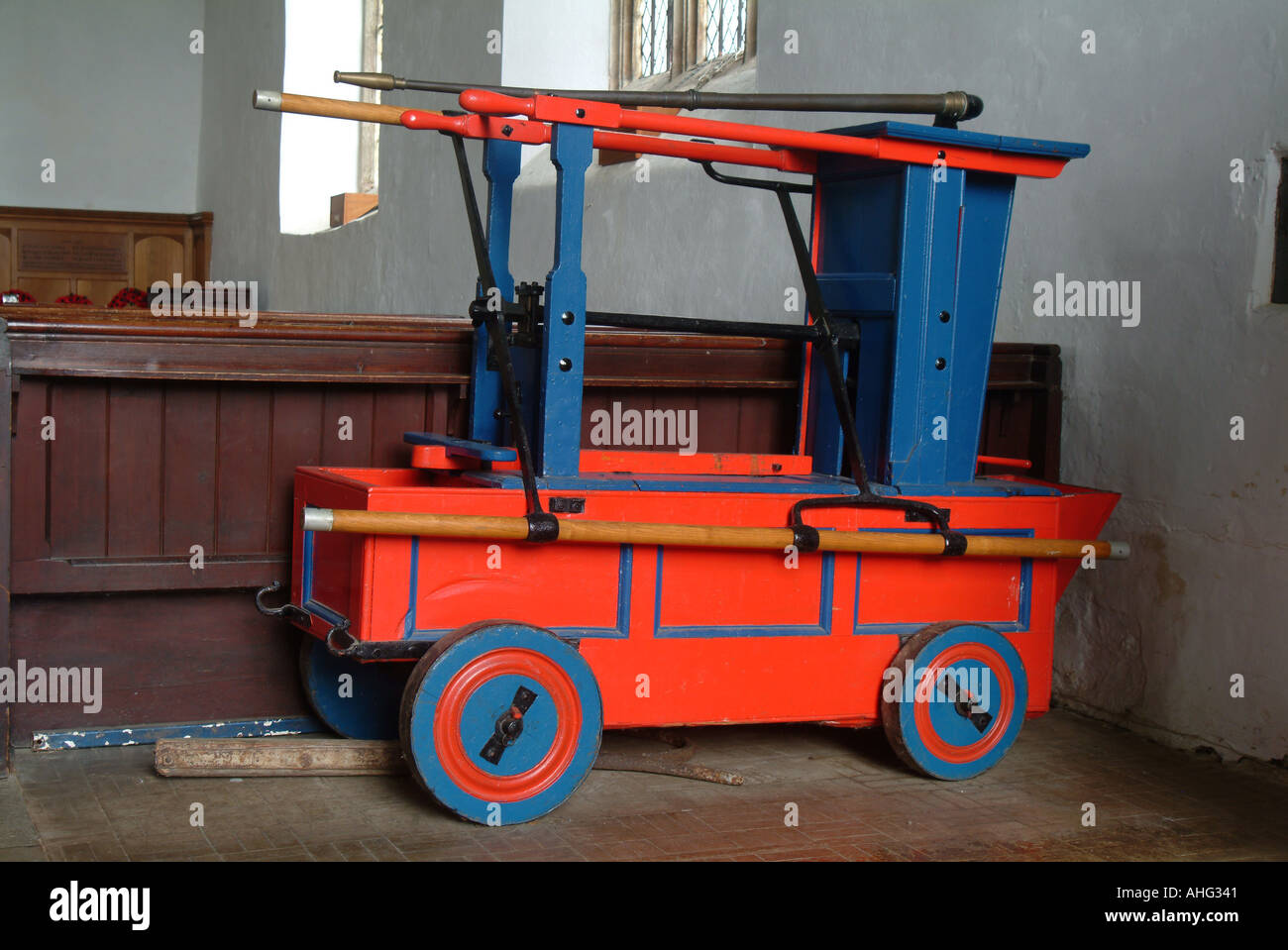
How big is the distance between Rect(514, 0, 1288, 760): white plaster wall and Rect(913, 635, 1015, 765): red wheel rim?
83 cm

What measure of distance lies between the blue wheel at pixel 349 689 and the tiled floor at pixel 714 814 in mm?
417

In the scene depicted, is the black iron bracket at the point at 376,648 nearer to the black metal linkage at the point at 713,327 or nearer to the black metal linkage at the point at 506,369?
the black metal linkage at the point at 506,369

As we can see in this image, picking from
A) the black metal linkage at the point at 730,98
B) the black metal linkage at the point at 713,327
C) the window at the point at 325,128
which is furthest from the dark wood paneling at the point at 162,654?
the window at the point at 325,128

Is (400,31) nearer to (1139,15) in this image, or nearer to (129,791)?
(1139,15)

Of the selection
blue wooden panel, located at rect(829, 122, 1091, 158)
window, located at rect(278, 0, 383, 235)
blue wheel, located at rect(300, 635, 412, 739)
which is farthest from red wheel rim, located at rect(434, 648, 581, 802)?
window, located at rect(278, 0, 383, 235)

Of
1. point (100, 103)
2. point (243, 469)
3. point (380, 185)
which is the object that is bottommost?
point (243, 469)

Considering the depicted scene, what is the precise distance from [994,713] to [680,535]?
3.74ft

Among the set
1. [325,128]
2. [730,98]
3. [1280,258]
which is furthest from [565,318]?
[325,128]

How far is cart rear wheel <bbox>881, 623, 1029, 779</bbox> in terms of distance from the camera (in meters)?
3.96

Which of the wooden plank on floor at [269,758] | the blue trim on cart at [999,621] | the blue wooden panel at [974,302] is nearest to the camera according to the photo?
the wooden plank on floor at [269,758]

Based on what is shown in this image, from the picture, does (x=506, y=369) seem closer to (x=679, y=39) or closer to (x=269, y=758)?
(x=269, y=758)

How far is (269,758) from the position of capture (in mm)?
3791

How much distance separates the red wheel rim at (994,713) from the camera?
3.98m

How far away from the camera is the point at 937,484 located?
13.4 feet
